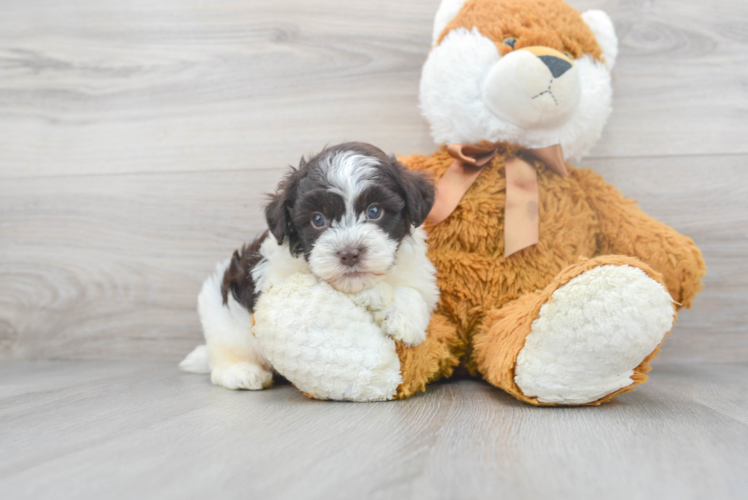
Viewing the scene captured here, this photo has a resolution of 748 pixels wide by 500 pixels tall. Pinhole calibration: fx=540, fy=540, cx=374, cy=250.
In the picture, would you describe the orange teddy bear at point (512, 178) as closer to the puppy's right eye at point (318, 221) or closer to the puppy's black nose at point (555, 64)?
the puppy's black nose at point (555, 64)

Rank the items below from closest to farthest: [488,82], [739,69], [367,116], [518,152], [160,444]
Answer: [160,444]
[488,82]
[518,152]
[739,69]
[367,116]

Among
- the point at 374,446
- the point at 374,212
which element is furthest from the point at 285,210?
the point at 374,446

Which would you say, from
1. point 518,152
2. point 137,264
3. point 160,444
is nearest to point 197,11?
point 137,264

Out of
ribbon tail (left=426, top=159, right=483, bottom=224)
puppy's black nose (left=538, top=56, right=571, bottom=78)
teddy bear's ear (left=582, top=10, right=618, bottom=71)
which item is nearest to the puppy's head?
ribbon tail (left=426, top=159, right=483, bottom=224)

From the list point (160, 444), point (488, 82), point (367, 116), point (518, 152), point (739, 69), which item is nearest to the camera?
point (160, 444)

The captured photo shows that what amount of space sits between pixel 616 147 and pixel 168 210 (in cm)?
146

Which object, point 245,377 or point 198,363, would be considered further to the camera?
point 198,363

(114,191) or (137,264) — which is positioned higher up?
(114,191)

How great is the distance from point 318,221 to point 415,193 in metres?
0.21

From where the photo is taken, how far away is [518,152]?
4.66 feet

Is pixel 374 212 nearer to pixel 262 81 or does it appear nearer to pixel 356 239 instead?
pixel 356 239

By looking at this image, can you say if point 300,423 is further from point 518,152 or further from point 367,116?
point 367,116

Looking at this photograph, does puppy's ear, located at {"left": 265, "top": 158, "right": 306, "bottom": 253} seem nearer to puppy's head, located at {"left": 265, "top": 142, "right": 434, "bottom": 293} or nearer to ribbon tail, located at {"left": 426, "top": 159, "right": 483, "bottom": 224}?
puppy's head, located at {"left": 265, "top": 142, "right": 434, "bottom": 293}

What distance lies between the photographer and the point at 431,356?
1202 millimetres
